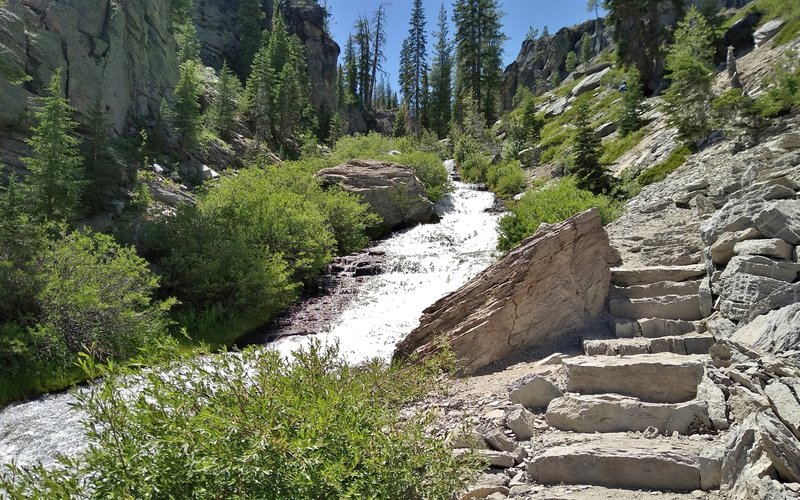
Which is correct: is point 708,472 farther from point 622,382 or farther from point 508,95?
point 508,95

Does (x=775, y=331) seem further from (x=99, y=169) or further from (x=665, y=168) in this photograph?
(x=99, y=169)

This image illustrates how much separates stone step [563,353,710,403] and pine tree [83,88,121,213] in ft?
61.7

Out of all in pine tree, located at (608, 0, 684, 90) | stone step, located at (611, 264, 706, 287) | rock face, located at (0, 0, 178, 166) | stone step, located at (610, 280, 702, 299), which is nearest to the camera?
stone step, located at (610, 280, 702, 299)

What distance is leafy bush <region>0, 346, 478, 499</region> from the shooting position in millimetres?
3406

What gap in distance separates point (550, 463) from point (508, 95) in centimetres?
9686

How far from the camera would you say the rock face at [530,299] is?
9.41 metres

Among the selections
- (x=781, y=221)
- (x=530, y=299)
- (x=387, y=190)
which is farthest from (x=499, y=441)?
(x=387, y=190)

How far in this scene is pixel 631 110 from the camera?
29281 mm

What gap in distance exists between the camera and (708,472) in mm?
4574

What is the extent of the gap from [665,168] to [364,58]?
207 ft

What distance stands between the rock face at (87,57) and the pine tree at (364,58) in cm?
4458

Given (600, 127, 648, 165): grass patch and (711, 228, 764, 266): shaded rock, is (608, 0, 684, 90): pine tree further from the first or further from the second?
(711, 228, 764, 266): shaded rock

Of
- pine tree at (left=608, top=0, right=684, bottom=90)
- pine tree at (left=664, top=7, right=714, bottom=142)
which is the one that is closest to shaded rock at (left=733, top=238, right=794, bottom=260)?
pine tree at (left=664, top=7, right=714, bottom=142)

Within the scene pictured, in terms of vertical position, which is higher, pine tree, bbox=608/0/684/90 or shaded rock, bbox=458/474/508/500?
pine tree, bbox=608/0/684/90
